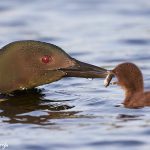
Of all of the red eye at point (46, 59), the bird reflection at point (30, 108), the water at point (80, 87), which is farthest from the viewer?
the red eye at point (46, 59)

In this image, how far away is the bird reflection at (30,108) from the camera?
11.7 m

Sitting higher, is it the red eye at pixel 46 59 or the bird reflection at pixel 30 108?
the red eye at pixel 46 59

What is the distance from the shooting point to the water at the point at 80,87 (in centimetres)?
1055

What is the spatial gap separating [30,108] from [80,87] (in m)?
1.24

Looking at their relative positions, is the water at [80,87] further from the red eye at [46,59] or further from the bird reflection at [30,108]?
the red eye at [46,59]

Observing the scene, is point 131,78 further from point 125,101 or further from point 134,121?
point 134,121

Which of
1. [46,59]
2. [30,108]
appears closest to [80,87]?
[46,59]

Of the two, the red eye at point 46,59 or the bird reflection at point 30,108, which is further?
the red eye at point 46,59

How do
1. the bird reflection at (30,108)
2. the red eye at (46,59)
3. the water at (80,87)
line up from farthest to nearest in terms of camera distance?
the red eye at (46,59), the bird reflection at (30,108), the water at (80,87)

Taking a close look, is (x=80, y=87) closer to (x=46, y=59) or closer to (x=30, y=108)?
(x=46, y=59)

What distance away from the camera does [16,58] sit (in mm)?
12852

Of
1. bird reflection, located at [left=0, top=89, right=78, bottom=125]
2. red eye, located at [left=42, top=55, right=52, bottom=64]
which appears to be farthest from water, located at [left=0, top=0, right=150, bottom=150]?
red eye, located at [left=42, top=55, right=52, bottom=64]

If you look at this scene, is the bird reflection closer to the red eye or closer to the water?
the water

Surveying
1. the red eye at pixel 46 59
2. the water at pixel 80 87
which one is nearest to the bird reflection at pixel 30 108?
the water at pixel 80 87
